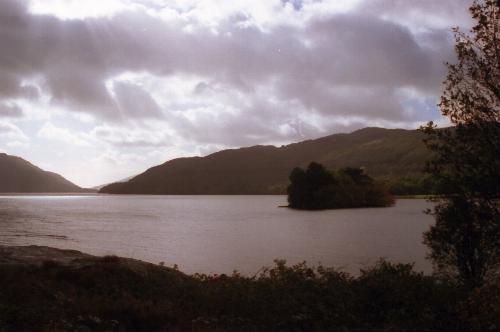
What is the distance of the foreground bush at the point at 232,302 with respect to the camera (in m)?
14.8

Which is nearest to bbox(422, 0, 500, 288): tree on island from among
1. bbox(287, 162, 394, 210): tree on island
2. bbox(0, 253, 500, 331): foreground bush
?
bbox(0, 253, 500, 331): foreground bush

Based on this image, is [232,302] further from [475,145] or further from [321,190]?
[321,190]

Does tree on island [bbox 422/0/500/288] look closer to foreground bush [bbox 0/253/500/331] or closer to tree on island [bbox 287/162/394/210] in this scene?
foreground bush [bbox 0/253/500/331]

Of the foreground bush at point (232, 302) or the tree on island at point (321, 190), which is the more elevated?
the tree on island at point (321, 190)

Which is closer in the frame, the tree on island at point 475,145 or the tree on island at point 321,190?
the tree on island at point 475,145

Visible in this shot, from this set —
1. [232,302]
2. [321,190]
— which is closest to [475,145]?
[232,302]

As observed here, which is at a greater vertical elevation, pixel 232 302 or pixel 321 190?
pixel 321 190

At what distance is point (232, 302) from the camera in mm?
18000

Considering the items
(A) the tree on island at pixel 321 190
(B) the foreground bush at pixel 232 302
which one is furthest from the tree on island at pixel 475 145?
(A) the tree on island at pixel 321 190

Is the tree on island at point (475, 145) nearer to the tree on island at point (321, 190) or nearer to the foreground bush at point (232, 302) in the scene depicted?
the foreground bush at point (232, 302)

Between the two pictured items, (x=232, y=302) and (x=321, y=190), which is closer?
(x=232, y=302)

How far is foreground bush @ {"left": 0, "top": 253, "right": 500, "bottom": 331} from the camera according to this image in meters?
14.8

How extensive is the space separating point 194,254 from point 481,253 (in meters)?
39.8

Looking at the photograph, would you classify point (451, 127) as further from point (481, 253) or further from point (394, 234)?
point (394, 234)
